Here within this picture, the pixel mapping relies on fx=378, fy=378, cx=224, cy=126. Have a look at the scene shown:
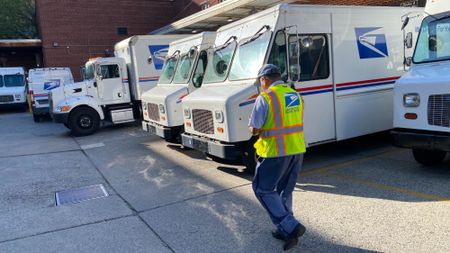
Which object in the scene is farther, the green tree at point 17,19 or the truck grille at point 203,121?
the green tree at point 17,19

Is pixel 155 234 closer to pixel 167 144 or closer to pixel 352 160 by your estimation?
pixel 352 160

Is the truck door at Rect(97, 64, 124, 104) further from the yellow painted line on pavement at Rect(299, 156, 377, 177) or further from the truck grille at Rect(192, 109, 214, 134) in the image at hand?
the yellow painted line on pavement at Rect(299, 156, 377, 177)

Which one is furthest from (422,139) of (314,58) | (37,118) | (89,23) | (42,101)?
(89,23)

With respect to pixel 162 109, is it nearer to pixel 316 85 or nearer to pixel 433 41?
pixel 316 85

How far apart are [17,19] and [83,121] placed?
27.9 meters

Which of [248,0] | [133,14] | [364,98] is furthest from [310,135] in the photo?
[133,14]

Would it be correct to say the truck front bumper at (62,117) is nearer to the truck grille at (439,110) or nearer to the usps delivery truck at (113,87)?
the usps delivery truck at (113,87)

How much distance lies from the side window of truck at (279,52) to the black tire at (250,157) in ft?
4.31

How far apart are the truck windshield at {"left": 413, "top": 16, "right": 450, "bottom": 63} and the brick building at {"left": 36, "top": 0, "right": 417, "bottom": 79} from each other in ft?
66.6

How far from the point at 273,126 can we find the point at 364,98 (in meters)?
4.27

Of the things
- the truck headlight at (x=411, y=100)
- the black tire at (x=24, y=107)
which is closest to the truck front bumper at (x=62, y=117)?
the truck headlight at (x=411, y=100)

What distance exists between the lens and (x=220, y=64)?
7.48m

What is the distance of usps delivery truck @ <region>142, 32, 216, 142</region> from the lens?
8.35m

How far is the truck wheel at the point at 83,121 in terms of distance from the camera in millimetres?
12188
